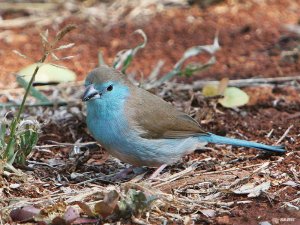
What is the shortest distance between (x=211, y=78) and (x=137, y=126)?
224 cm

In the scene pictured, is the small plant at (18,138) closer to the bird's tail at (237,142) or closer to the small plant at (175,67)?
the bird's tail at (237,142)

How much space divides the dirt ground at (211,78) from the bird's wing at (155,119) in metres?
0.32

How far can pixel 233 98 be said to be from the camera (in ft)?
22.2

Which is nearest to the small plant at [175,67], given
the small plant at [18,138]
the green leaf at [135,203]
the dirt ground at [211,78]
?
the dirt ground at [211,78]

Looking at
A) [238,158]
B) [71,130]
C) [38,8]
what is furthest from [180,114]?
[38,8]

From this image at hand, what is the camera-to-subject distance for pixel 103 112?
5.43m

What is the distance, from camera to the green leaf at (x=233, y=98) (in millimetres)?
6723

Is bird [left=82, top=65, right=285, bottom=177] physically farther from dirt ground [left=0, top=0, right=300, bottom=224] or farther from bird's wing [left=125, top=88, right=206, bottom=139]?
dirt ground [left=0, top=0, right=300, bottom=224]

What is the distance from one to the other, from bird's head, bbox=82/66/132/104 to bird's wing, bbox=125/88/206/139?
0.11 metres

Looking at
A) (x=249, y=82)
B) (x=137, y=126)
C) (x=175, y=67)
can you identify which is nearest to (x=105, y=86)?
(x=137, y=126)

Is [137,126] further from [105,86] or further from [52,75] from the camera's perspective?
[52,75]

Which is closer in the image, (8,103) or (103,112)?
(103,112)

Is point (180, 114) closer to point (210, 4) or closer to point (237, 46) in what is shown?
point (237, 46)

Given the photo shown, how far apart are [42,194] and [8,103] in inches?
82.4
